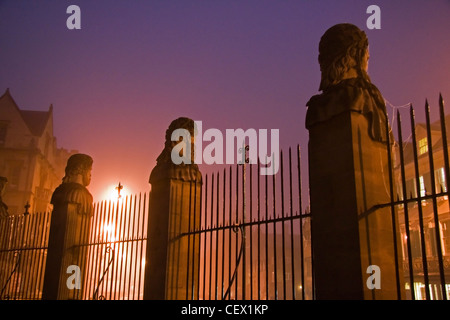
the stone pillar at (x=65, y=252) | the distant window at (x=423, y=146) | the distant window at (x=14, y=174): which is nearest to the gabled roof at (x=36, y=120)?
the distant window at (x=14, y=174)

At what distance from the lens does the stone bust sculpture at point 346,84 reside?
5.48m

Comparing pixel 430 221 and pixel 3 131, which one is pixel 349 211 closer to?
pixel 430 221

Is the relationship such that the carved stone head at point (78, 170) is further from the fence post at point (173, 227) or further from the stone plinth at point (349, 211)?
the stone plinth at point (349, 211)

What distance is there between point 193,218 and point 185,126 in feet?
6.61

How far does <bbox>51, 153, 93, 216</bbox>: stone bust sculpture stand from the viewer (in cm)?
1148

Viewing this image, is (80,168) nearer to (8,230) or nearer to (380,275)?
(8,230)

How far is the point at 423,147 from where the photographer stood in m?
24.4

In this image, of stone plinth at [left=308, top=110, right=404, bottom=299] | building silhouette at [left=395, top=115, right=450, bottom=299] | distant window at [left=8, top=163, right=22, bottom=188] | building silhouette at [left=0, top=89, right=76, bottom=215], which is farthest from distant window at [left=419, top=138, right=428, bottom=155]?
distant window at [left=8, top=163, right=22, bottom=188]

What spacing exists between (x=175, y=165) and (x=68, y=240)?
4622 millimetres

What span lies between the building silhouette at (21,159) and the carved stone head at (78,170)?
29801mm

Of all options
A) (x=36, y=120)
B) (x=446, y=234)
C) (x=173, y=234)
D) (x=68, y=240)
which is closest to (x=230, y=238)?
(x=173, y=234)

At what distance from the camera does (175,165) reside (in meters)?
8.77
